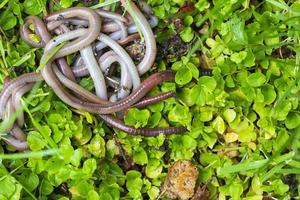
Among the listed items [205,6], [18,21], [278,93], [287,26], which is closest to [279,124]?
[278,93]

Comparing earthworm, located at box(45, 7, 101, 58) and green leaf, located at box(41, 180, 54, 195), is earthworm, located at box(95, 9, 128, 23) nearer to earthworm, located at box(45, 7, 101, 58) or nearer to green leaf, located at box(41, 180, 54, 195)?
earthworm, located at box(45, 7, 101, 58)

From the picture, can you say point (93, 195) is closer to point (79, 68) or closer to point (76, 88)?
point (76, 88)

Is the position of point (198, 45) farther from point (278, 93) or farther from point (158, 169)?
point (158, 169)

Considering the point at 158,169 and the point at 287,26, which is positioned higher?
the point at 287,26

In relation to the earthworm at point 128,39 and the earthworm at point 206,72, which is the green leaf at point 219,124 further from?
the earthworm at point 128,39

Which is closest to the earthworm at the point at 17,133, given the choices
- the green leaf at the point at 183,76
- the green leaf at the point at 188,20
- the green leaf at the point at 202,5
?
the green leaf at the point at 183,76

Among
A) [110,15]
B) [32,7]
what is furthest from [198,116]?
[32,7]

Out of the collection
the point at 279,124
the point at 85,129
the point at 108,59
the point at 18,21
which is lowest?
the point at 279,124
